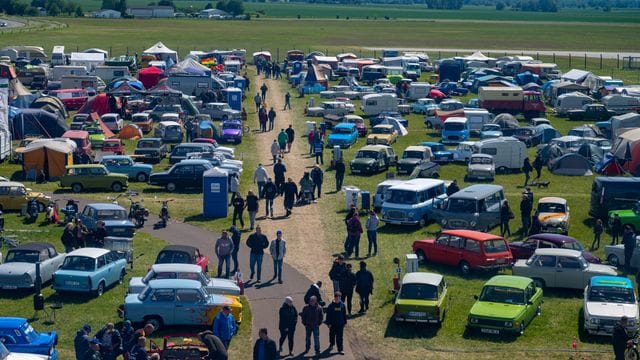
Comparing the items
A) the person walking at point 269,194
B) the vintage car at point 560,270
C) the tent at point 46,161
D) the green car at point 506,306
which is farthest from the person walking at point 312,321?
the tent at point 46,161

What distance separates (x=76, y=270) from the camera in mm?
29172

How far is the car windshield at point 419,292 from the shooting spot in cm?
2705

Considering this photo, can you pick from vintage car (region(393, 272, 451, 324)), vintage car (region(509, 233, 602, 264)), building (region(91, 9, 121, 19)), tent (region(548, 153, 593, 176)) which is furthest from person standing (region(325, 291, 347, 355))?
building (region(91, 9, 121, 19))

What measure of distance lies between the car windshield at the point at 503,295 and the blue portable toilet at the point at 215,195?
1512 cm

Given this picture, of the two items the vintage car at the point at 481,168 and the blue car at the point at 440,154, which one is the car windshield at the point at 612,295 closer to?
the vintage car at the point at 481,168

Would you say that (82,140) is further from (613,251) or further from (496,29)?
(496,29)

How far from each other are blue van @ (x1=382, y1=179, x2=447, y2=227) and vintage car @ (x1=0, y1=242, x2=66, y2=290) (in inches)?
496

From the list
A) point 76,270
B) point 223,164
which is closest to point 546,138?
point 223,164

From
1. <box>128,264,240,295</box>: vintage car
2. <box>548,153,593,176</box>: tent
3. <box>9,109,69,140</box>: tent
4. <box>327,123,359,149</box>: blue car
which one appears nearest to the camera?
<box>128,264,240,295</box>: vintage car

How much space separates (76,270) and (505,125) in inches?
1500

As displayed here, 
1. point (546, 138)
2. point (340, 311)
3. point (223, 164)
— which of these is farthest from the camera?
point (546, 138)

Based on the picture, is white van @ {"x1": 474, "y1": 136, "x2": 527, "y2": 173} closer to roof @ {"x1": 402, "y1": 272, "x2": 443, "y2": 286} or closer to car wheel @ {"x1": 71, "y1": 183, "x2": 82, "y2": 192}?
car wheel @ {"x1": 71, "y1": 183, "x2": 82, "y2": 192}

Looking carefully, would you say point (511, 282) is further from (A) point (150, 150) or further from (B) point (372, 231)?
(A) point (150, 150)

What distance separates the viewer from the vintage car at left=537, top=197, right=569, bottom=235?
126 feet
